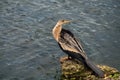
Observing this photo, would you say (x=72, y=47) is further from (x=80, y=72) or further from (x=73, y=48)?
(x=80, y=72)

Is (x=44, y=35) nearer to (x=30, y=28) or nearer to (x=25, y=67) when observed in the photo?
(x=30, y=28)

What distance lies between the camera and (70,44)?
13180 mm

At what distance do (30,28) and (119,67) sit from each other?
19.0 feet

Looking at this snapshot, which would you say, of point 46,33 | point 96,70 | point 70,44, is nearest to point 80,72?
point 96,70

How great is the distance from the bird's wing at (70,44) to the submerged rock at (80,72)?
0.57 metres

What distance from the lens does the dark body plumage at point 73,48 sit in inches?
488

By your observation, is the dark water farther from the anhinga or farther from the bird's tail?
the bird's tail

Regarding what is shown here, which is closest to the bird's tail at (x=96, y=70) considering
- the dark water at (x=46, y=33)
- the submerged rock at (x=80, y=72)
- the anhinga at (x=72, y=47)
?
the anhinga at (x=72, y=47)

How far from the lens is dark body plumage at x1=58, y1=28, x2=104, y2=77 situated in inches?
488

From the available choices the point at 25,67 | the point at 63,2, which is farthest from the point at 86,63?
the point at 63,2

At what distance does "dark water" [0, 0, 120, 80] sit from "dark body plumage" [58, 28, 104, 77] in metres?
1.74

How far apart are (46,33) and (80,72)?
6.60m

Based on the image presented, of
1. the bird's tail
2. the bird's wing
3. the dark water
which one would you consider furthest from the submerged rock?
the dark water

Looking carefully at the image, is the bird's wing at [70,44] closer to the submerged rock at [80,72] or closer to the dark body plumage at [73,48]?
the dark body plumage at [73,48]
